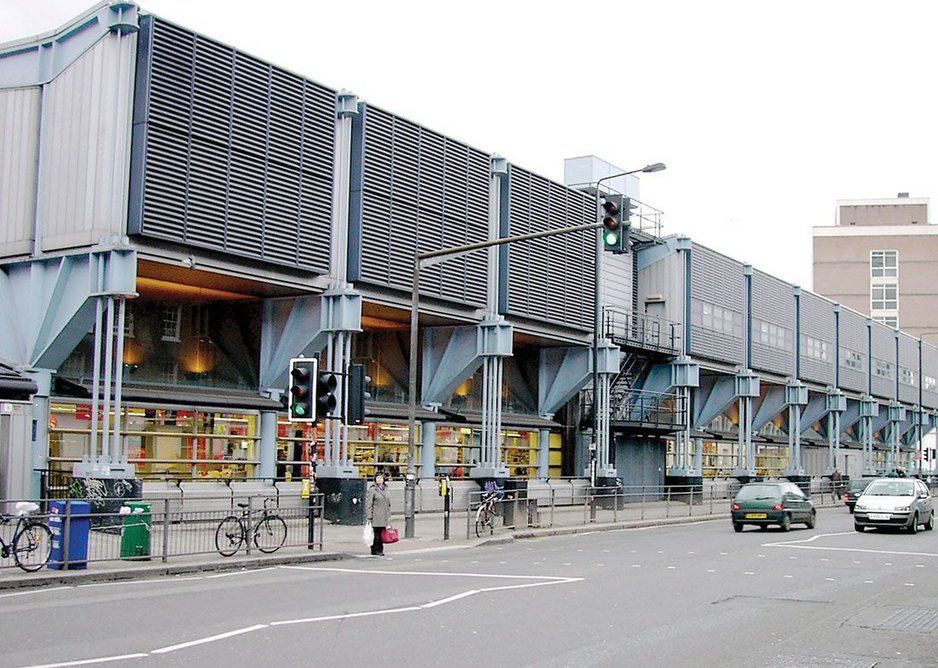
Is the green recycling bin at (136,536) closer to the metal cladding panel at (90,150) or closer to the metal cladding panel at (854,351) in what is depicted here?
the metal cladding panel at (90,150)

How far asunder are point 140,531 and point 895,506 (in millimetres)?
20223

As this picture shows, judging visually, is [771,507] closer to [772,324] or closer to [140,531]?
[140,531]

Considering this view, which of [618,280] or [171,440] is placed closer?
[171,440]

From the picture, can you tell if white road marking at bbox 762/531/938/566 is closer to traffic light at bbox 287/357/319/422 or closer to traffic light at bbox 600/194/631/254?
traffic light at bbox 600/194/631/254

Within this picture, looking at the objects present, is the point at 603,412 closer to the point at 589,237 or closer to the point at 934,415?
the point at 589,237

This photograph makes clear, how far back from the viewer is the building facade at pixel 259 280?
25953 millimetres

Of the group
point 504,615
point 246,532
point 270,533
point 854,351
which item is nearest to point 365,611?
point 504,615

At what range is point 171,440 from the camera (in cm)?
2977

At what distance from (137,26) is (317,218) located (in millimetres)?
7030

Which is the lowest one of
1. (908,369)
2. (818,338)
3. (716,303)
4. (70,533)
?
(70,533)

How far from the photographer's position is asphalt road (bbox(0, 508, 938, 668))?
10852mm

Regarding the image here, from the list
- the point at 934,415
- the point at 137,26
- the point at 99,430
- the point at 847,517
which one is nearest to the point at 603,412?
the point at 847,517

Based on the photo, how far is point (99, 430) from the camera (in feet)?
92.1

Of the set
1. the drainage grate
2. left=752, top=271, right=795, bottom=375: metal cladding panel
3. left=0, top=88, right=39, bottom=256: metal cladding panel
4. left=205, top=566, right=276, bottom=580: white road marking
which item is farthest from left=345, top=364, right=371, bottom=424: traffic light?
left=752, top=271, right=795, bottom=375: metal cladding panel
